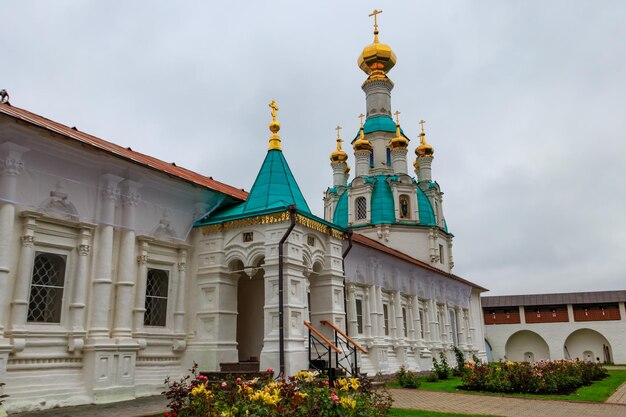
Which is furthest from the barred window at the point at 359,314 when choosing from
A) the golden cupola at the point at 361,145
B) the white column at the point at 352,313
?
the golden cupola at the point at 361,145

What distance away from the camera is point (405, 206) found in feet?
92.4

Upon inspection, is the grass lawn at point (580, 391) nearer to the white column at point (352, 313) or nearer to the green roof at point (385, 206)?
the white column at point (352, 313)

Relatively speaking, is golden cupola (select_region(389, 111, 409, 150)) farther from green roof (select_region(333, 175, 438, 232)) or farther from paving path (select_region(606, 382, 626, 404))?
paving path (select_region(606, 382, 626, 404))

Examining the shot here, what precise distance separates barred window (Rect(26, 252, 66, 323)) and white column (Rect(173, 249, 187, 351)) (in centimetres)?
260

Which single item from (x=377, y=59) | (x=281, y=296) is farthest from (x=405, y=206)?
(x=281, y=296)

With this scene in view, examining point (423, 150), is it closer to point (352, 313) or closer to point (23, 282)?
point (352, 313)

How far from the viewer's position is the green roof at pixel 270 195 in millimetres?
11969

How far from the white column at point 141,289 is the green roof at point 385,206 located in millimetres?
17459

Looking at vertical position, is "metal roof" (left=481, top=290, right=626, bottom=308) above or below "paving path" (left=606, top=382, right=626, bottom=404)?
above

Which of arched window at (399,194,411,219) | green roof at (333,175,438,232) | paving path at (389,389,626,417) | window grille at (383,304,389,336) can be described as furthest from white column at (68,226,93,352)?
arched window at (399,194,411,219)

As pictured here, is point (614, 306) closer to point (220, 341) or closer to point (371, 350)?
point (371, 350)

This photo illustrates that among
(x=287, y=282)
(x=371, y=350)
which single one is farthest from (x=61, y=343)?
(x=371, y=350)

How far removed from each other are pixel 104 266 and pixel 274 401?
563 centimetres

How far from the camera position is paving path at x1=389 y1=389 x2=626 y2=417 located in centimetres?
947
